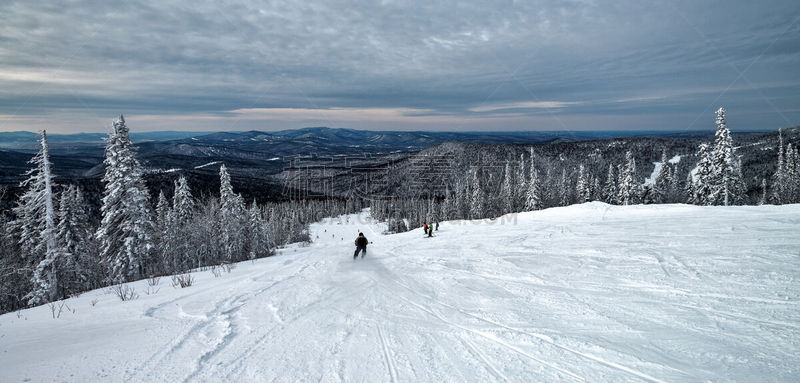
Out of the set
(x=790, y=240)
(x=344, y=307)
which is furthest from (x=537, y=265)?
(x=790, y=240)

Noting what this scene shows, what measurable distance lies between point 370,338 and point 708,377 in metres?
3.92

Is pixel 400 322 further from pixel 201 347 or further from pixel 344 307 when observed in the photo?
pixel 201 347

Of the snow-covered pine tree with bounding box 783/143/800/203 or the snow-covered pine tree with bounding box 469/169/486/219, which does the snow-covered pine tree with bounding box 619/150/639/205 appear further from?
the snow-covered pine tree with bounding box 469/169/486/219

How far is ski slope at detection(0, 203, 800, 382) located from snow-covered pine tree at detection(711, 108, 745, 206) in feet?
103

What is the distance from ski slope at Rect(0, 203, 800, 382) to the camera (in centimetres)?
380

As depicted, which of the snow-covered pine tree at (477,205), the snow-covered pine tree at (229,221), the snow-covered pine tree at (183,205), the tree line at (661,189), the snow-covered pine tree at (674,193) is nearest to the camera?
the snow-covered pine tree at (229,221)

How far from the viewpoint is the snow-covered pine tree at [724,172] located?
1296 inches

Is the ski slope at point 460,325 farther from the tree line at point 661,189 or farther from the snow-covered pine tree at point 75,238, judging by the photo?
the tree line at point 661,189

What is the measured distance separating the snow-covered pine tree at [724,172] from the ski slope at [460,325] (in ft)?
103

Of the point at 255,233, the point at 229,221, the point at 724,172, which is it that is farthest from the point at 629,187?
the point at 229,221

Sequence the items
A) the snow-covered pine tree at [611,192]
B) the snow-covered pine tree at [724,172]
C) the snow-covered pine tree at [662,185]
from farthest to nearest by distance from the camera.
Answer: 1. the snow-covered pine tree at [611,192]
2. the snow-covered pine tree at [662,185]
3. the snow-covered pine tree at [724,172]

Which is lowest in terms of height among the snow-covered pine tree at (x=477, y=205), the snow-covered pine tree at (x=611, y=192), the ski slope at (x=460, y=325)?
the snow-covered pine tree at (x=477, y=205)

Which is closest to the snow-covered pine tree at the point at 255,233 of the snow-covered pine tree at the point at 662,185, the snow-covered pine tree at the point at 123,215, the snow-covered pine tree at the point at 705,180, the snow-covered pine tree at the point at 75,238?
the snow-covered pine tree at the point at 75,238

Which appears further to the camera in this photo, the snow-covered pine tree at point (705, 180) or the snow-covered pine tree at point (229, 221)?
the snow-covered pine tree at point (705, 180)
